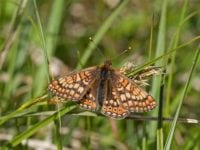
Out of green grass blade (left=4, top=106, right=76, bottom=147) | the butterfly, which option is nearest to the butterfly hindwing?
the butterfly

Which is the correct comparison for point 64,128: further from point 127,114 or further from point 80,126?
point 127,114

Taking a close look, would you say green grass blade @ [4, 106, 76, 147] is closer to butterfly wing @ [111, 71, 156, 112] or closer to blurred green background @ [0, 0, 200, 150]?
blurred green background @ [0, 0, 200, 150]

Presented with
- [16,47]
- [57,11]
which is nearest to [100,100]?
[57,11]

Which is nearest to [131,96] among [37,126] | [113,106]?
[113,106]

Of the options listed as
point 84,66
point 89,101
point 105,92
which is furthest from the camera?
point 84,66

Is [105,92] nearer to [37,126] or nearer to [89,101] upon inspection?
[89,101]

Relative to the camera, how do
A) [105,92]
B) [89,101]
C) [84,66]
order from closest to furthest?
[89,101], [105,92], [84,66]
